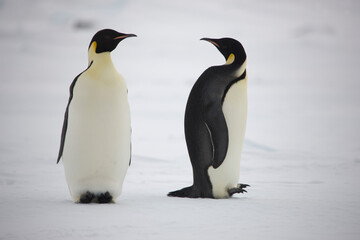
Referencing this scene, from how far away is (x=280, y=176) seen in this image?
236 inches

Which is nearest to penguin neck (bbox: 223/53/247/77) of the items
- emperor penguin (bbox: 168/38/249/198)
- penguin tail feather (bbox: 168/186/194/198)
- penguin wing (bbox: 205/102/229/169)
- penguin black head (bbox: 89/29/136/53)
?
emperor penguin (bbox: 168/38/249/198)

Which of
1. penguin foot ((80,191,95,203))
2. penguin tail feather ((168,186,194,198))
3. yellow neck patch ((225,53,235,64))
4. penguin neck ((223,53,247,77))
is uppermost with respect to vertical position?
yellow neck patch ((225,53,235,64))

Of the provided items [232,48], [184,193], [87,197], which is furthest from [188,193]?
[232,48]

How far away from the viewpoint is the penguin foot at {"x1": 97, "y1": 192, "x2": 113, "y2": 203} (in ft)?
12.2

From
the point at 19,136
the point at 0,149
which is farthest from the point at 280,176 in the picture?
the point at 19,136

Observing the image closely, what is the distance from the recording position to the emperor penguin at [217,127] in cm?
391

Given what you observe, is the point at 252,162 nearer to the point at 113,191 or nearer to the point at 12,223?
the point at 113,191

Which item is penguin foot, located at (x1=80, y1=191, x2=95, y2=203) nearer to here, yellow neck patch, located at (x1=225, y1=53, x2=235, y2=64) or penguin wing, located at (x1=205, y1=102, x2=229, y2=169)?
penguin wing, located at (x1=205, y1=102, x2=229, y2=169)

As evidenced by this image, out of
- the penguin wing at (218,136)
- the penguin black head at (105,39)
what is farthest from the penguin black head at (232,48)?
the penguin black head at (105,39)

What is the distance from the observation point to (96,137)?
3.66 m

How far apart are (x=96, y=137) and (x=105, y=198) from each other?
466mm

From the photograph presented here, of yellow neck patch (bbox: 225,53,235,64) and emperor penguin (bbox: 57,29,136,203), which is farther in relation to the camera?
yellow neck patch (bbox: 225,53,235,64)

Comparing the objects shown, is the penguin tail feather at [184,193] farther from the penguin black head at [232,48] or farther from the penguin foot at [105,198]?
the penguin black head at [232,48]

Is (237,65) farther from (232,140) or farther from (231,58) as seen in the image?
(232,140)
